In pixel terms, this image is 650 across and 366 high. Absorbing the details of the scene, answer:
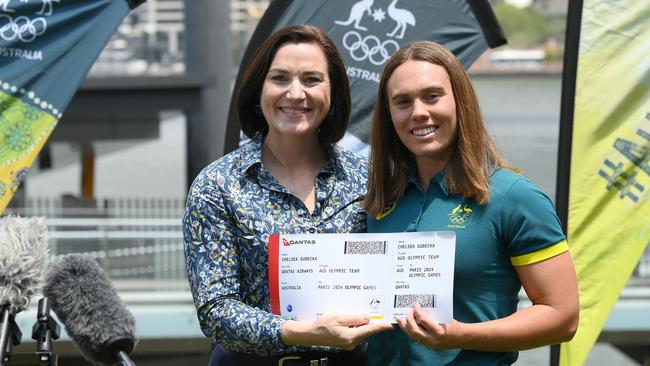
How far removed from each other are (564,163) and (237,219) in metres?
1.74

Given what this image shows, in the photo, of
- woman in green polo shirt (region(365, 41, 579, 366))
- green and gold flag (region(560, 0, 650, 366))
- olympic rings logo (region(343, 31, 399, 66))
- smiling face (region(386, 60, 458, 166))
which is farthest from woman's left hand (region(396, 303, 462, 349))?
olympic rings logo (region(343, 31, 399, 66))

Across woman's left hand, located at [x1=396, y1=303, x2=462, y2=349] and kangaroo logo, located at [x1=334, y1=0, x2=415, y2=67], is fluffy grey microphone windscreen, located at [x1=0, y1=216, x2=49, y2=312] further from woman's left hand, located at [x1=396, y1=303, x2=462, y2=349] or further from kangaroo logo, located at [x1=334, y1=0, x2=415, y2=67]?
kangaroo logo, located at [x1=334, y1=0, x2=415, y2=67]

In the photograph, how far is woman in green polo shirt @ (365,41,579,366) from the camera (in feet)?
8.55

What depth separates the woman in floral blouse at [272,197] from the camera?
9.32 feet

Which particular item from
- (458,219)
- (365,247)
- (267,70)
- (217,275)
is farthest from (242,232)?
(458,219)

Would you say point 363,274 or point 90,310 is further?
point 90,310

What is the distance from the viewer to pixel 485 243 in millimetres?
2641

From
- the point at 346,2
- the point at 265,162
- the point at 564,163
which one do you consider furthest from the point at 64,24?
the point at 564,163

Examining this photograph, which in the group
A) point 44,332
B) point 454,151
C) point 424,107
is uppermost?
point 424,107

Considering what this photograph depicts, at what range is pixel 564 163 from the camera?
163 inches

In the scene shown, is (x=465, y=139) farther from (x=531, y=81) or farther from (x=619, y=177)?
(x=531, y=81)

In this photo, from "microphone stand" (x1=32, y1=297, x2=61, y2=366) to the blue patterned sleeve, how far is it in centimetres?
42

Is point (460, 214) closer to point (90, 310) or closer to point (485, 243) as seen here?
point (485, 243)

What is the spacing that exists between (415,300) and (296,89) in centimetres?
69
